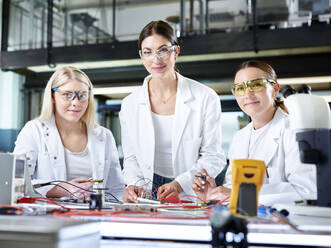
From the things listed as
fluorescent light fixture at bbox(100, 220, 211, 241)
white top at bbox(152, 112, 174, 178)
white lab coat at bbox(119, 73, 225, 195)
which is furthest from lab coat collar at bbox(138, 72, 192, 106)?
fluorescent light fixture at bbox(100, 220, 211, 241)

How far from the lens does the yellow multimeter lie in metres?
1.12

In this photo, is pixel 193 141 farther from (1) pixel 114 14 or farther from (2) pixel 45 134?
(1) pixel 114 14

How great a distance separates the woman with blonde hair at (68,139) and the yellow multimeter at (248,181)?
1194mm

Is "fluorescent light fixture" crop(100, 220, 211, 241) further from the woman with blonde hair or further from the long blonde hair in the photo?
the long blonde hair

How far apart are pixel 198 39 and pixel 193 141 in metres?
3.22

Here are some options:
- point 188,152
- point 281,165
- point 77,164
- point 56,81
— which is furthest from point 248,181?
point 56,81

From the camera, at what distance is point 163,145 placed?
7.07 feet

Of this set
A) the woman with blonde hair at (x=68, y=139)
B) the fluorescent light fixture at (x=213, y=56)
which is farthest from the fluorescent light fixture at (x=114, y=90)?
the woman with blonde hair at (x=68, y=139)

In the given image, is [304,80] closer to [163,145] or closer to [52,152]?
[163,145]

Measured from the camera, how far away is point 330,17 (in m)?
4.67

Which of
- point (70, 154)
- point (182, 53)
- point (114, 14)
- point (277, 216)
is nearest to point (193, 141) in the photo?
point (70, 154)

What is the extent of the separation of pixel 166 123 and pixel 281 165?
0.70 metres

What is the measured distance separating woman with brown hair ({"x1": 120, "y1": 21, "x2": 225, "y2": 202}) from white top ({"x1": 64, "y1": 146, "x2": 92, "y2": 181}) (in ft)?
0.72

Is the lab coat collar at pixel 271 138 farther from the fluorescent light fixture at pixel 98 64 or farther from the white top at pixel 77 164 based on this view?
the fluorescent light fixture at pixel 98 64
